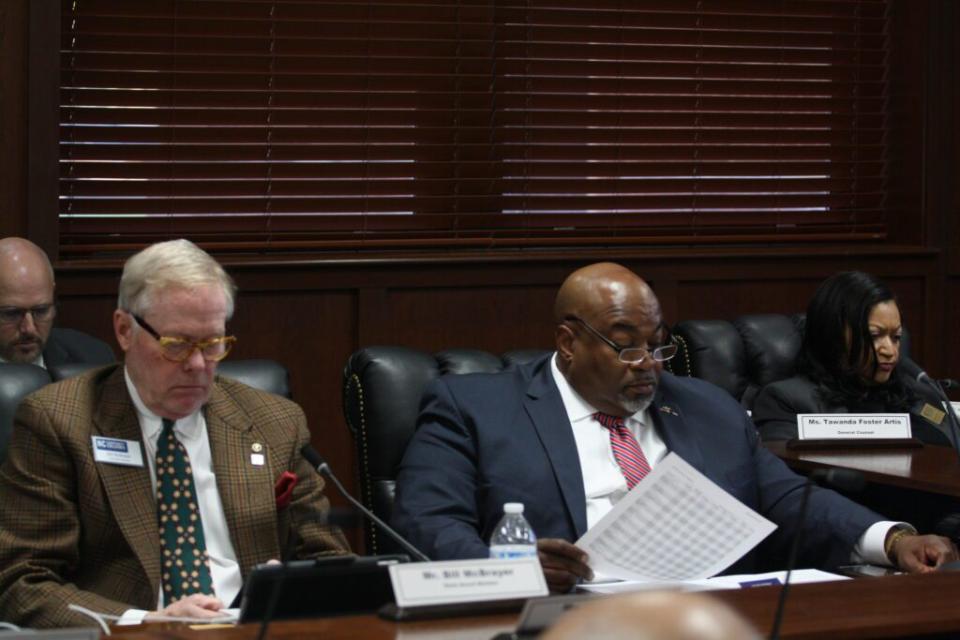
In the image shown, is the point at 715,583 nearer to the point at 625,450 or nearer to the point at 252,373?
the point at 625,450

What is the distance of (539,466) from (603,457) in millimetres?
175

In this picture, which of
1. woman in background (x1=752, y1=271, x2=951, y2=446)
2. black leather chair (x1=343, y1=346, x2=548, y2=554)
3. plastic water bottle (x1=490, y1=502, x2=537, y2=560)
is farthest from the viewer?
woman in background (x1=752, y1=271, x2=951, y2=446)

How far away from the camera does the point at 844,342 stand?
15.7ft

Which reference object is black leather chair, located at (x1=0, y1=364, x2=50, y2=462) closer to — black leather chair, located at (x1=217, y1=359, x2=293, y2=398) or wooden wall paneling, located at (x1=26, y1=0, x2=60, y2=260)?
black leather chair, located at (x1=217, y1=359, x2=293, y2=398)

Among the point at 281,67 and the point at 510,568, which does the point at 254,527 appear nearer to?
the point at 510,568

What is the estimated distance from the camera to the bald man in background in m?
4.50

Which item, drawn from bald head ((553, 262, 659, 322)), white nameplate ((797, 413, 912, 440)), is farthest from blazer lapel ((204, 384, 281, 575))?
white nameplate ((797, 413, 912, 440))

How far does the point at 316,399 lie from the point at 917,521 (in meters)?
2.35

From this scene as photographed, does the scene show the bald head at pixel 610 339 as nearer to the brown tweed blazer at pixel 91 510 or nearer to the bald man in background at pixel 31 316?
the brown tweed blazer at pixel 91 510

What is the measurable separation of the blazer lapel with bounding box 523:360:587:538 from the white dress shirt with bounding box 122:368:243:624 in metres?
0.81

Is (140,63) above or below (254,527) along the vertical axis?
above

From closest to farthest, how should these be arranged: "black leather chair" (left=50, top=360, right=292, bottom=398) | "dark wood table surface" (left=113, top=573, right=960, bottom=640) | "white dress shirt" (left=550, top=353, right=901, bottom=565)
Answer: "dark wood table surface" (left=113, top=573, right=960, bottom=640)
"white dress shirt" (left=550, top=353, right=901, bottom=565)
"black leather chair" (left=50, top=360, right=292, bottom=398)

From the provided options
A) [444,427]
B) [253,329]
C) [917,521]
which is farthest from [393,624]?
[253,329]

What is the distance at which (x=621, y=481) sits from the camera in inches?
134
